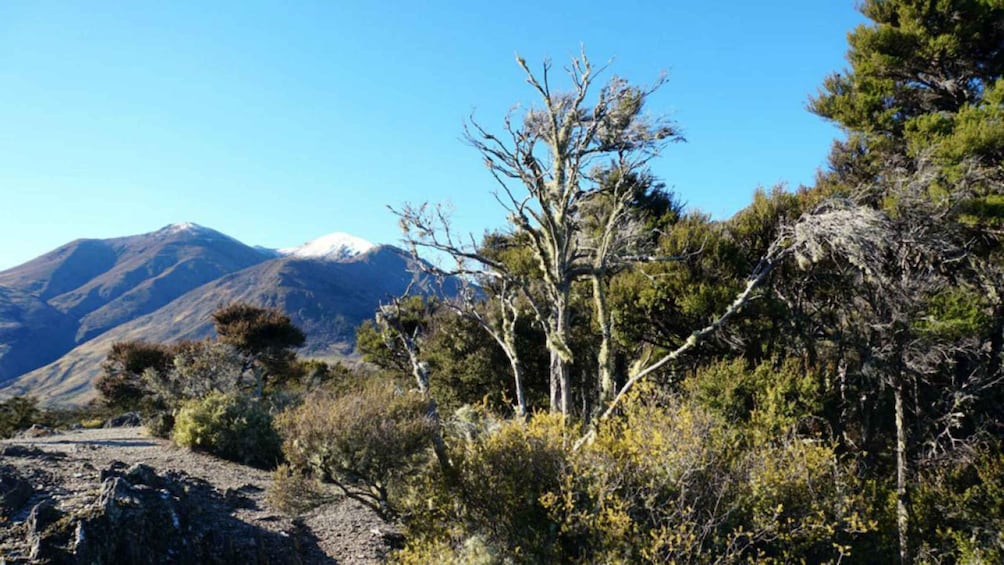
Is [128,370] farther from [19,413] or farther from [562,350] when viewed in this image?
[562,350]

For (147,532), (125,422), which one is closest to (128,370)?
(125,422)

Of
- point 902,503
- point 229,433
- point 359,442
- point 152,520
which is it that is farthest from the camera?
point 229,433

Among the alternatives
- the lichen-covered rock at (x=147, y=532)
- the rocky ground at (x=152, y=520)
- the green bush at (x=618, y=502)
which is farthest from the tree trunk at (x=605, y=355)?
the lichen-covered rock at (x=147, y=532)

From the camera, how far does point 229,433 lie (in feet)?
43.3

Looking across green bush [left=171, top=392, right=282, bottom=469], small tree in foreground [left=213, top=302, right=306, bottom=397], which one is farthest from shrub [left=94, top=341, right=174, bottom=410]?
green bush [left=171, top=392, right=282, bottom=469]

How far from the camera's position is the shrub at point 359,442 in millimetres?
7398

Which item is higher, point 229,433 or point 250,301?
point 250,301

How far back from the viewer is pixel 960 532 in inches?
336

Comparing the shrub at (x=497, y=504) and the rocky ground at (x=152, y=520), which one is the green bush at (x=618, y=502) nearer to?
the shrub at (x=497, y=504)

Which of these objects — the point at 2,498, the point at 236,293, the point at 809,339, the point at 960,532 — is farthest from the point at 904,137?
the point at 236,293

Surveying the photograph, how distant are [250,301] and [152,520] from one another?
163188 mm

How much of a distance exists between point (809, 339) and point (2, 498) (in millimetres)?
14363

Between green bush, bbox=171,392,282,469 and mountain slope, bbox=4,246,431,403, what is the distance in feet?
306

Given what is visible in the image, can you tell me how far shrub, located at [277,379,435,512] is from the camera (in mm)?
7398
